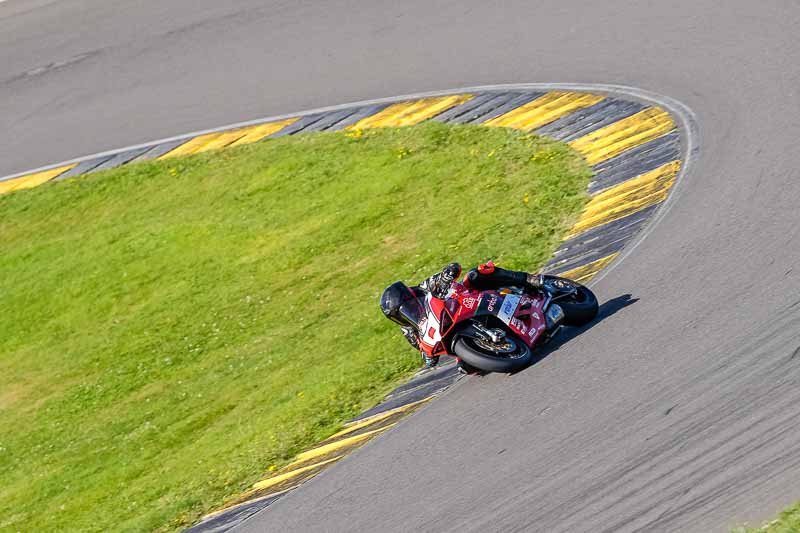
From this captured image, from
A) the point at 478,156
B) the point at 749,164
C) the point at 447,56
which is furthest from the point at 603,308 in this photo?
the point at 447,56

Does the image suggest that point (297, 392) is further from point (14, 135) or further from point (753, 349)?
point (14, 135)

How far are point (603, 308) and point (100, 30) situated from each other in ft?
50.0

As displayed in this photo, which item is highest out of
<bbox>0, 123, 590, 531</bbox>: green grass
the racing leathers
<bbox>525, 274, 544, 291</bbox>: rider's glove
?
the racing leathers

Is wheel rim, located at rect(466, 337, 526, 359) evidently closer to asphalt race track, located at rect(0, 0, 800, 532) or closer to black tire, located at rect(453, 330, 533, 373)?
black tire, located at rect(453, 330, 533, 373)

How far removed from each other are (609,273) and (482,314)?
6.26 ft

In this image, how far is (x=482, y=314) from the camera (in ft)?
38.7

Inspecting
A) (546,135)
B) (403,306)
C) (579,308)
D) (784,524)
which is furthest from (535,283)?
(546,135)

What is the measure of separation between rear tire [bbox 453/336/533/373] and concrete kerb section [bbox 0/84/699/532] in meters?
0.76

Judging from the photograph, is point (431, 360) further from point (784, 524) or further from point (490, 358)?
point (784, 524)

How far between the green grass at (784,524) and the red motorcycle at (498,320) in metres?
3.64

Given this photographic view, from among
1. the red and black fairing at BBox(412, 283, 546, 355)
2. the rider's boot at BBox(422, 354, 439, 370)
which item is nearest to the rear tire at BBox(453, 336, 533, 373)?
the red and black fairing at BBox(412, 283, 546, 355)

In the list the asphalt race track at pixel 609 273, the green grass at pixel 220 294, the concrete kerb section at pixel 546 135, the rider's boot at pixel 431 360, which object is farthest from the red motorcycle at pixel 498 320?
the green grass at pixel 220 294

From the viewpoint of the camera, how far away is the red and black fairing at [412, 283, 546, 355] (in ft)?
38.4

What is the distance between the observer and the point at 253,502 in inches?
477
